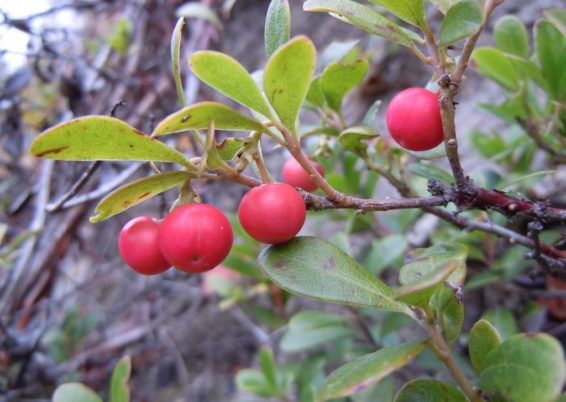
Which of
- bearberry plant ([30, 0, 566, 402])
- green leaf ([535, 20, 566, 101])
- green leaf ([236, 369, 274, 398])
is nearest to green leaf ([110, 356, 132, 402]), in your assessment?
bearberry plant ([30, 0, 566, 402])

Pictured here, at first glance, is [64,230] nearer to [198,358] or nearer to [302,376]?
[198,358]

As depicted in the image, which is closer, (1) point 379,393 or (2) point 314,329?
(1) point 379,393

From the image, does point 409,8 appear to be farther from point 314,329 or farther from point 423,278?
point 314,329

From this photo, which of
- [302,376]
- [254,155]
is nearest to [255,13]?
[302,376]

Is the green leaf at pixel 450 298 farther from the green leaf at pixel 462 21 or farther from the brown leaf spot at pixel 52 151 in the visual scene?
the brown leaf spot at pixel 52 151

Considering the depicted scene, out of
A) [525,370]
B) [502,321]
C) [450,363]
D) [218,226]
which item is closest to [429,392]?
[450,363]

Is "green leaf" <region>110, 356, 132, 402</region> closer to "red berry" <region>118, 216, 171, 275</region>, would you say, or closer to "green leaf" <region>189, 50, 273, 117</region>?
"red berry" <region>118, 216, 171, 275</region>
